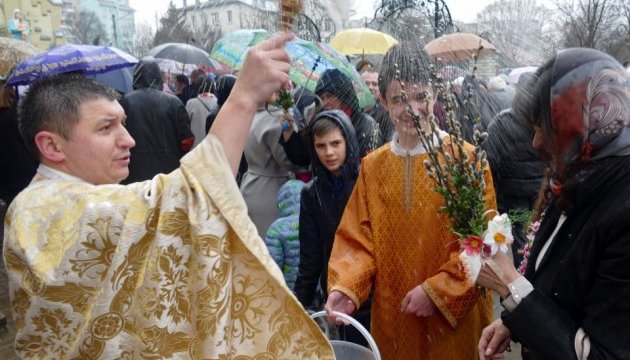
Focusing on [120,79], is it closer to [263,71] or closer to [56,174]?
[56,174]

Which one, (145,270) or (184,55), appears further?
(184,55)

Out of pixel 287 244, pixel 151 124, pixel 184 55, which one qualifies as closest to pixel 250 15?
pixel 287 244

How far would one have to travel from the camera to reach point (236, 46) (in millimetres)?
2883

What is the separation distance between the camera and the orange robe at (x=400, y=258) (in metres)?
2.22

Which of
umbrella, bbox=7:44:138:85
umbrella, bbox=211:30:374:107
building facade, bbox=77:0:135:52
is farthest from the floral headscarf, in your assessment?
building facade, bbox=77:0:135:52

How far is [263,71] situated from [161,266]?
1.82ft

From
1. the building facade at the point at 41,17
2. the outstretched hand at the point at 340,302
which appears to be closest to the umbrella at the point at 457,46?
the outstretched hand at the point at 340,302

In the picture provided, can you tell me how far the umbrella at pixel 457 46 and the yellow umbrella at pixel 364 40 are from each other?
176 mm

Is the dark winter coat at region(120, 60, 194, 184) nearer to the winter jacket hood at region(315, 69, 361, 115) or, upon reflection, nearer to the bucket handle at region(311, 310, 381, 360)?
the winter jacket hood at region(315, 69, 361, 115)

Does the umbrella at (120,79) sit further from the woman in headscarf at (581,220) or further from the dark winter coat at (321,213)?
the woman in headscarf at (581,220)

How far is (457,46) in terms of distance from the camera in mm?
1554

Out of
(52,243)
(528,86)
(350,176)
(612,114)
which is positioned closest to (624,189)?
(612,114)

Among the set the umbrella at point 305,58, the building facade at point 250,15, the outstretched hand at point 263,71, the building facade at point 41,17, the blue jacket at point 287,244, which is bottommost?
the building facade at point 41,17

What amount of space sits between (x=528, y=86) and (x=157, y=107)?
437cm
